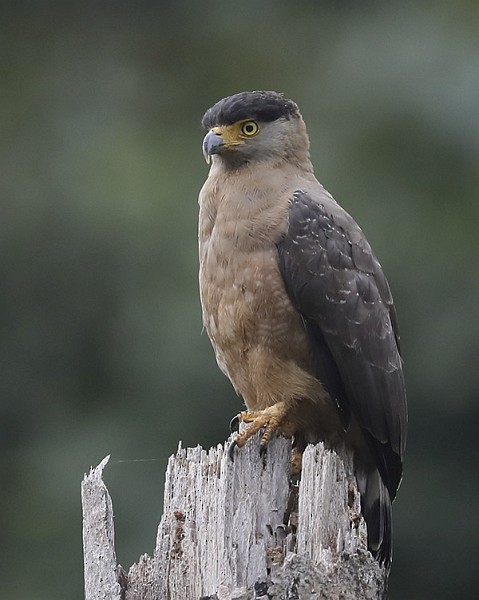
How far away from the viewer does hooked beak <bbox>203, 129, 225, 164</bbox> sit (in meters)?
6.98

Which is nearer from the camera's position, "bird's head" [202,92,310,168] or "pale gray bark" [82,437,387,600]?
"pale gray bark" [82,437,387,600]

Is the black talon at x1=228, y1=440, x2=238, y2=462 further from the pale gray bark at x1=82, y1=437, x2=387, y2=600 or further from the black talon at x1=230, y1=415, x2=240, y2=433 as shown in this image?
the black talon at x1=230, y1=415, x2=240, y2=433

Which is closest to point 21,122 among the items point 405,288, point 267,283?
point 405,288

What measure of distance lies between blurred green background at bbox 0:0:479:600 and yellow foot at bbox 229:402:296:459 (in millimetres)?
2944

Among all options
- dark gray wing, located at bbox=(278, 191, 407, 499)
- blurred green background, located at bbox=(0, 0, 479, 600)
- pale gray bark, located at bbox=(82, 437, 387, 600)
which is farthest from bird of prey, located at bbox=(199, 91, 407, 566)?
blurred green background, located at bbox=(0, 0, 479, 600)

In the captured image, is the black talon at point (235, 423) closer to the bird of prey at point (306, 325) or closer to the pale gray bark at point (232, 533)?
the bird of prey at point (306, 325)

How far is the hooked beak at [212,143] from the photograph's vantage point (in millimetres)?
6977

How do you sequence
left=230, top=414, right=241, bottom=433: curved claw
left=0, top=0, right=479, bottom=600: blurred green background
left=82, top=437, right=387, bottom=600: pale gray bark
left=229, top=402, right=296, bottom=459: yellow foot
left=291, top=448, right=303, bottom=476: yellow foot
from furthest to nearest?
left=0, top=0, right=479, bottom=600: blurred green background < left=230, top=414, right=241, bottom=433: curved claw < left=291, top=448, right=303, bottom=476: yellow foot < left=229, top=402, right=296, bottom=459: yellow foot < left=82, top=437, right=387, bottom=600: pale gray bark

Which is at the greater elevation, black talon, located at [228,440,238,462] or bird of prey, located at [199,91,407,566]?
bird of prey, located at [199,91,407,566]

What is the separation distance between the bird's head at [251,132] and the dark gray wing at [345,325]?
381mm

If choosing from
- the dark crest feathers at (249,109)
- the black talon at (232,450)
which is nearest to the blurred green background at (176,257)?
the dark crest feathers at (249,109)

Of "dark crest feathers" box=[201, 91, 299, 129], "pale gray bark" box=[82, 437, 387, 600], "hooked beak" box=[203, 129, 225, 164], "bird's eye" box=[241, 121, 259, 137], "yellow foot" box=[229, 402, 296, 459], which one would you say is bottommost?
"pale gray bark" box=[82, 437, 387, 600]

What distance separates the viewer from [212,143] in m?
6.98

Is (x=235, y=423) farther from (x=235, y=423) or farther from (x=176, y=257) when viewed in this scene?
(x=176, y=257)
